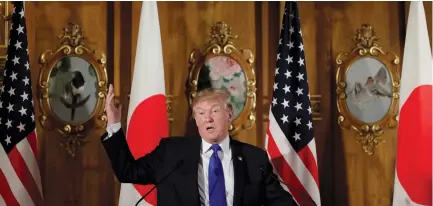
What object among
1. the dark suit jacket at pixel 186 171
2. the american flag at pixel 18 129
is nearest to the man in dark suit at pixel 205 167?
the dark suit jacket at pixel 186 171

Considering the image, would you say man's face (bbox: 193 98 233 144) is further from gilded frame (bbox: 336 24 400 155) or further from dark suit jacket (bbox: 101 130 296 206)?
gilded frame (bbox: 336 24 400 155)

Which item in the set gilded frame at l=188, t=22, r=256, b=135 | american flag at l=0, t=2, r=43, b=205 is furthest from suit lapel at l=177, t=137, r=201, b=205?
gilded frame at l=188, t=22, r=256, b=135

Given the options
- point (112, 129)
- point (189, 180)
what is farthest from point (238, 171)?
point (112, 129)

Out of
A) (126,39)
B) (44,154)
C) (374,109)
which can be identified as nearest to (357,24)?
(374,109)

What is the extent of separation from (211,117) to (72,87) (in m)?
1.97

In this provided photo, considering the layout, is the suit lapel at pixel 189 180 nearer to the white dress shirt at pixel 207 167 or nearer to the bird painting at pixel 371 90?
the white dress shirt at pixel 207 167

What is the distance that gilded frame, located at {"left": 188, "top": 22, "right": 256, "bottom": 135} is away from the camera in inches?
171

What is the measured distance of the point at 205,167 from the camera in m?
2.67

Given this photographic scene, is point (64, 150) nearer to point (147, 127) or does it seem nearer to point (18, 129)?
point (18, 129)

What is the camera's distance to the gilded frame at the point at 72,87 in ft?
14.0

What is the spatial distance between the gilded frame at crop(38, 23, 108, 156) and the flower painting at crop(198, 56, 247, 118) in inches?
30.6

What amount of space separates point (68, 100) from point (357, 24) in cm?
230

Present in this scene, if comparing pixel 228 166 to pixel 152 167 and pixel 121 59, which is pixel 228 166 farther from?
pixel 121 59

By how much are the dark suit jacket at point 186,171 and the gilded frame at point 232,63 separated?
1.56 meters
